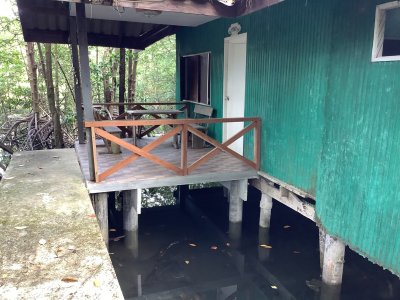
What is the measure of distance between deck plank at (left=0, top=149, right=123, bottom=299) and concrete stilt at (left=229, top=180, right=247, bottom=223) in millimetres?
2423

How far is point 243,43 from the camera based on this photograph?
644cm

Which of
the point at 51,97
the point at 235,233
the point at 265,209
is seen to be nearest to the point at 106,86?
the point at 51,97

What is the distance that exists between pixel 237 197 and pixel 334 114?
2.53m

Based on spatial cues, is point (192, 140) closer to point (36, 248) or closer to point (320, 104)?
point (320, 104)

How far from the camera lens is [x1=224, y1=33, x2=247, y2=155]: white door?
6434mm

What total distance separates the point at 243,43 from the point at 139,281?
4.26m

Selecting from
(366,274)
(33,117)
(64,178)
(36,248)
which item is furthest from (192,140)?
(33,117)

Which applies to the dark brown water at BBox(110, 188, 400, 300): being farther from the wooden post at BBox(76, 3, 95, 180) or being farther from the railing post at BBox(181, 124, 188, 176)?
the wooden post at BBox(76, 3, 95, 180)

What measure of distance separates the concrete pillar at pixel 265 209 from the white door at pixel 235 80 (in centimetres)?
110

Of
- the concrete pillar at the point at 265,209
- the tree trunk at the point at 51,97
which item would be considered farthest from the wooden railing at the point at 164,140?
the tree trunk at the point at 51,97

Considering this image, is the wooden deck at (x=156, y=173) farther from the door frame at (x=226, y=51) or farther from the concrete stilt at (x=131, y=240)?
the concrete stilt at (x=131, y=240)

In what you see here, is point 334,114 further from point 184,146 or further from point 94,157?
point 94,157

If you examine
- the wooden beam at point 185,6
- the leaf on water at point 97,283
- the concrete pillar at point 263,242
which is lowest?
the concrete pillar at point 263,242

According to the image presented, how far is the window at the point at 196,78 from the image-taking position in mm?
7949
